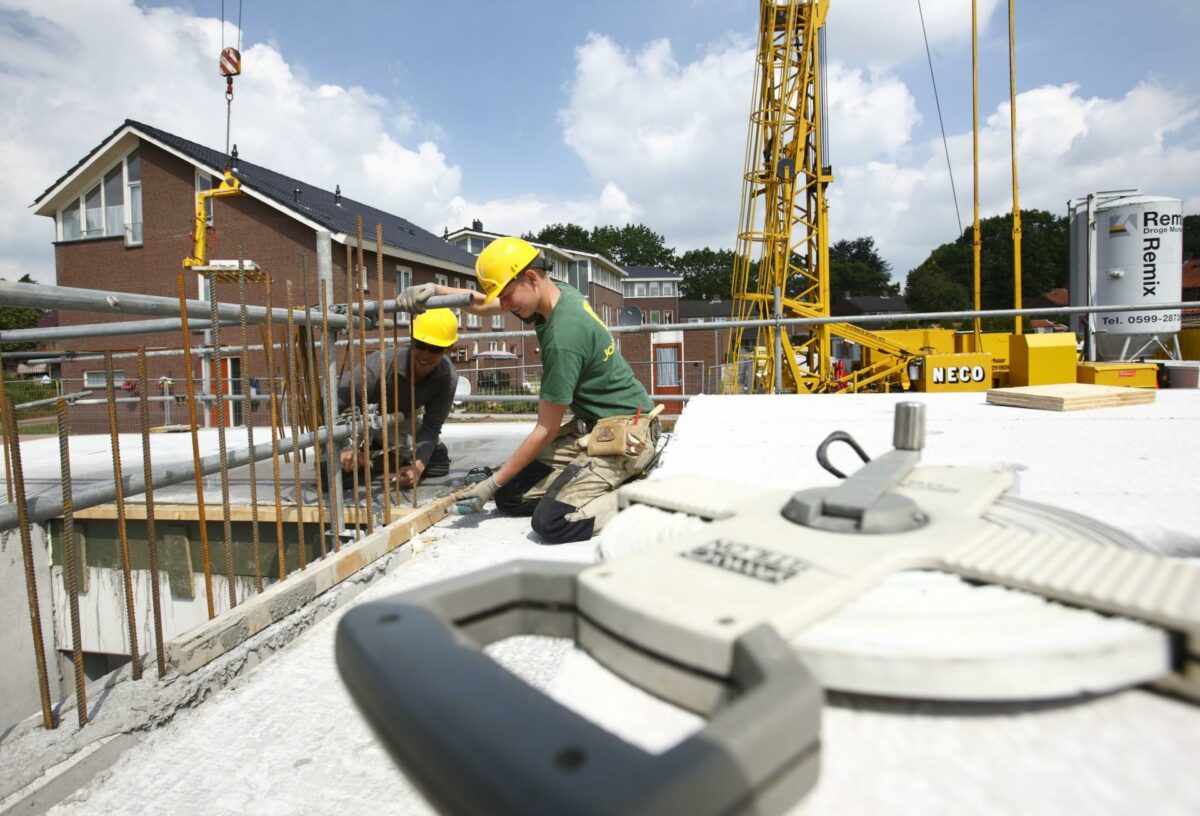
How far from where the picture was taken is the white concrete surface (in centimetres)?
51

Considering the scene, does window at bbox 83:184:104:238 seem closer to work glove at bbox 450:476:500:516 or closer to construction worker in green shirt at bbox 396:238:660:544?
construction worker in green shirt at bbox 396:238:660:544

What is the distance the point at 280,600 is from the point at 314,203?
2446cm

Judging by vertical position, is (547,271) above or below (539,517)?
above

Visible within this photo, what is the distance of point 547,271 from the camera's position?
10.8 feet

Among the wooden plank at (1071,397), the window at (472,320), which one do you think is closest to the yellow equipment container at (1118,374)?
the wooden plank at (1071,397)

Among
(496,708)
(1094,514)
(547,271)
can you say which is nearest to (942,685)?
(496,708)

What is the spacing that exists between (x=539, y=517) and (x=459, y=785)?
96.5 inches

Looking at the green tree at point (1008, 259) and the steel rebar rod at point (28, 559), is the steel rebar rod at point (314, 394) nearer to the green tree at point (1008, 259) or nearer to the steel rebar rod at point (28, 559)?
the steel rebar rod at point (28, 559)

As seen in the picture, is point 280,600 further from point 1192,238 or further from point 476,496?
point 1192,238

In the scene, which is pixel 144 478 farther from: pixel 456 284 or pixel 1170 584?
pixel 456 284

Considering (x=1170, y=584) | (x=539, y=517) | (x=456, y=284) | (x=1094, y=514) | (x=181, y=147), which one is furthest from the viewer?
(x=456, y=284)

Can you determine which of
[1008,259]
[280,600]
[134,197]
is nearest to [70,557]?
[280,600]

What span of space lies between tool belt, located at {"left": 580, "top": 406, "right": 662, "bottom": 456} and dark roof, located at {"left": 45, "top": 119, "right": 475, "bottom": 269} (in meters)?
16.1

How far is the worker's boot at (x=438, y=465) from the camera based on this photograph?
4.64m
